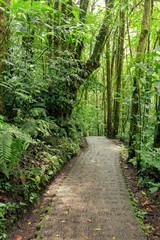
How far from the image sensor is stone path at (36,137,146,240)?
2465 mm

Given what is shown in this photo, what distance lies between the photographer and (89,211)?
3035mm

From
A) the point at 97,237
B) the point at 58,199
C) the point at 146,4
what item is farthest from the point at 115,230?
the point at 146,4

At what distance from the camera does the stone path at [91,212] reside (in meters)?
2.46

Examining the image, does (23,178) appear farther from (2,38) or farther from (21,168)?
(2,38)

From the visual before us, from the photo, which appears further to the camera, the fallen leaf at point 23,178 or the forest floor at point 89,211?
the fallen leaf at point 23,178

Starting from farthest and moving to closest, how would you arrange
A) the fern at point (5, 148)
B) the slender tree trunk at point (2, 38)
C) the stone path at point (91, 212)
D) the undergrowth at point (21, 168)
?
1. the slender tree trunk at point (2, 38)
2. the stone path at point (91, 212)
3. the undergrowth at point (21, 168)
4. the fern at point (5, 148)

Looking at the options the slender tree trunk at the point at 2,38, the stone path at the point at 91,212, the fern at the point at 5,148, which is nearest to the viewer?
the fern at the point at 5,148

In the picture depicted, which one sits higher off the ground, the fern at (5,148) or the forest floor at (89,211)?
the fern at (5,148)

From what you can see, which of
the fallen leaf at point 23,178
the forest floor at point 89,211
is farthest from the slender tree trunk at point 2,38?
the forest floor at point 89,211

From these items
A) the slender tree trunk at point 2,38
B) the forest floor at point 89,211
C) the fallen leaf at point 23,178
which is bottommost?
the forest floor at point 89,211

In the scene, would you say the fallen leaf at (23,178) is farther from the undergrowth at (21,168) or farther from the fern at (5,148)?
the fern at (5,148)

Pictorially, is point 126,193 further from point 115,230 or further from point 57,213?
point 57,213

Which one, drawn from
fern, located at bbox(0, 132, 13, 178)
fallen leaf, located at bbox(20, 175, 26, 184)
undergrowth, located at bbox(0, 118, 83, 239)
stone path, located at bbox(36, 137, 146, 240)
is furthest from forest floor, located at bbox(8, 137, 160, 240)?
fern, located at bbox(0, 132, 13, 178)

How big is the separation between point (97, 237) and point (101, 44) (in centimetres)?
846
